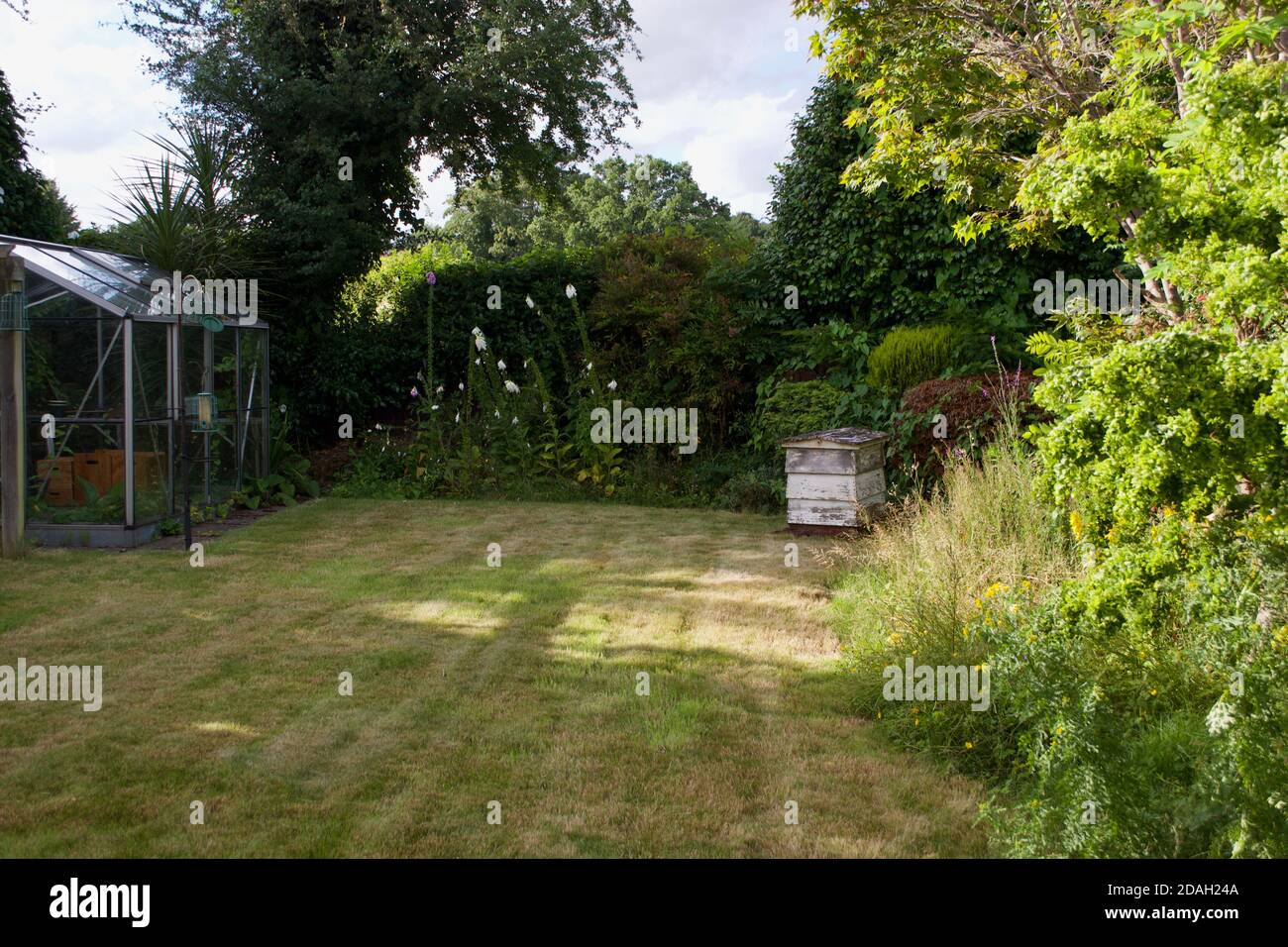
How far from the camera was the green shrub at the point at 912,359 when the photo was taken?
1059 cm

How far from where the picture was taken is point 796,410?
11195 millimetres

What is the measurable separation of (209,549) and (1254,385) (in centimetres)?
786

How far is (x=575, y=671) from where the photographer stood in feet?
18.4

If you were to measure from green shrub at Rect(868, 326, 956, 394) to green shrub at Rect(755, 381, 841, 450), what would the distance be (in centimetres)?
54

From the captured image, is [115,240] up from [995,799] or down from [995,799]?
up

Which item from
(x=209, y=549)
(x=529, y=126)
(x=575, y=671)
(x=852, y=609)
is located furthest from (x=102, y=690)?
(x=529, y=126)

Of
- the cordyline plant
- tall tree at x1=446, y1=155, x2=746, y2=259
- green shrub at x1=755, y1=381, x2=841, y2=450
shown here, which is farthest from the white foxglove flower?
tall tree at x1=446, y1=155, x2=746, y2=259

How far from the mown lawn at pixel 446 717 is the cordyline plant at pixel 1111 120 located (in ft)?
7.59

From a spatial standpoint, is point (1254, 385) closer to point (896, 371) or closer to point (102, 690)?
point (102, 690)

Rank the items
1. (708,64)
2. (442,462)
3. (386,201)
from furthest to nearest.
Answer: (708,64), (386,201), (442,462)

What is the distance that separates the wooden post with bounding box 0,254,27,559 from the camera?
809cm

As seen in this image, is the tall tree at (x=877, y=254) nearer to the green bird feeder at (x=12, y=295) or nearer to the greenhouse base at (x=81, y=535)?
the greenhouse base at (x=81, y=535)

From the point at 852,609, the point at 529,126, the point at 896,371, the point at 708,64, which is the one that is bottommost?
the point at 852,609
